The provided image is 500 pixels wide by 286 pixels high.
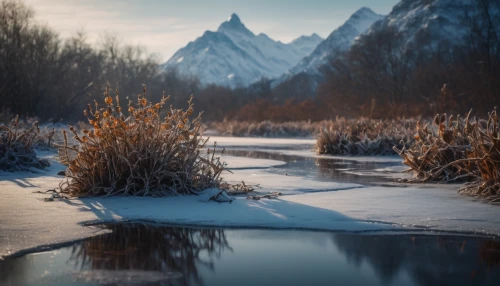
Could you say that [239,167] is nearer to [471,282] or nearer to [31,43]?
[471,282]

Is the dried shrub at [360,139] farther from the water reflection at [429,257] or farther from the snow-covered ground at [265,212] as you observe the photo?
the water reflection at [429,257]

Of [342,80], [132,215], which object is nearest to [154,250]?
[132,215]

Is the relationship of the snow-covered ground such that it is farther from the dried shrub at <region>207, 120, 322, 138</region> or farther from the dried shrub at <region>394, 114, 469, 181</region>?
the dried shrub at <region>207, 120, 322, 138</region>

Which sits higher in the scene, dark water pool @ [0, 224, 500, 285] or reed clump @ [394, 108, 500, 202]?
reed clump @ [394, 108, 500, 202]

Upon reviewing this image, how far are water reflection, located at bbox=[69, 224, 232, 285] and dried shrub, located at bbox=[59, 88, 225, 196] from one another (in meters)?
1.32

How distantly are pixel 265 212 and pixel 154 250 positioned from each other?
1.33 metres

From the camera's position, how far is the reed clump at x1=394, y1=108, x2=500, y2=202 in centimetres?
497

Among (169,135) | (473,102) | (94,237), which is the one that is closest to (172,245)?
(94,237)

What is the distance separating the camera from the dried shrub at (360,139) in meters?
12.7

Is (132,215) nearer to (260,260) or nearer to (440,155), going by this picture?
(260,260)

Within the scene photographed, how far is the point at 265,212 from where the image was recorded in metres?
4.23

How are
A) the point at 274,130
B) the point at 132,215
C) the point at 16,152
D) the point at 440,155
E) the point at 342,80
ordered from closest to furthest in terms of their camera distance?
the point at 132,215 → the point at 440,155 → the point at 16,152 → the point at 274,130 → the point at 342,80

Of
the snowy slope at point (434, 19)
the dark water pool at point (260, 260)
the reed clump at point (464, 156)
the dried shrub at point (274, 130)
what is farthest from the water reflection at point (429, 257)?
the snowy slope at point (434, 19)

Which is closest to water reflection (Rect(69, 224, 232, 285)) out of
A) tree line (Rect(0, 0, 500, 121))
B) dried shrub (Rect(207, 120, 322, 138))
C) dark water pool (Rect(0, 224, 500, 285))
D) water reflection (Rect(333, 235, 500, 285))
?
dark water pool (Rect(0, 224, 500, 285))
